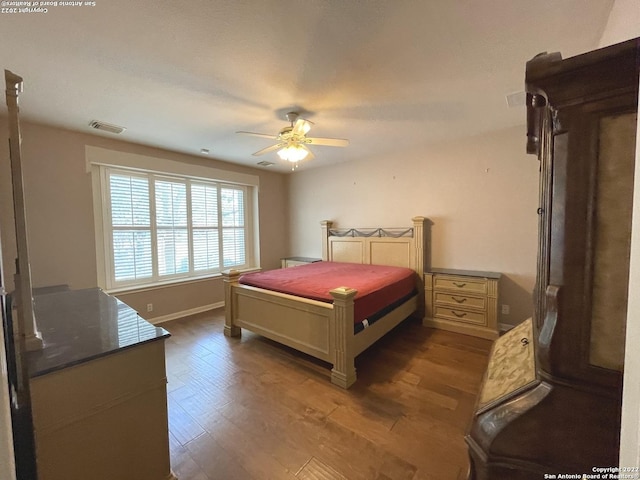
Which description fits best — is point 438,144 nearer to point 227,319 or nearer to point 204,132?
point 204,132

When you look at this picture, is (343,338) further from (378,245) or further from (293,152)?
(378,245)

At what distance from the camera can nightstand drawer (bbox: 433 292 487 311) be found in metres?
3.01

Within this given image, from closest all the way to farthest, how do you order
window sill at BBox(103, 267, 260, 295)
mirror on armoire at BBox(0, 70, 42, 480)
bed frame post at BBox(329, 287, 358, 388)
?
mirror on armoire at BBox(0, 70, 42, 480) → bed frame post at BBox(329, 287, 358, 388) → window sill at BBox(103, 267, 260, 295)

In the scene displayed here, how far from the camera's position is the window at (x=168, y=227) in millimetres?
3381

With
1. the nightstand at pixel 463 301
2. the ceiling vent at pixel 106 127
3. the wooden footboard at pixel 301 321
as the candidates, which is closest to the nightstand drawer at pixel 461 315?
the nightstand at pixel 463 301

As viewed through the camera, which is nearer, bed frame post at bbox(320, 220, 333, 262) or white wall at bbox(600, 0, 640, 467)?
white wall at bbox(600, 0, 640, 467)

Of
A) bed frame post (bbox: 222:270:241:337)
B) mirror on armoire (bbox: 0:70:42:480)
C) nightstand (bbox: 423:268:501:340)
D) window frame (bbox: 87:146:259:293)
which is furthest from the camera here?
window frame (bbox: 87:146:259:293)

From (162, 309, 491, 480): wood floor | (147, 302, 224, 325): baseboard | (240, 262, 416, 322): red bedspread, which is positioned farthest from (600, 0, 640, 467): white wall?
(147, 302, 224, 325): baseboard

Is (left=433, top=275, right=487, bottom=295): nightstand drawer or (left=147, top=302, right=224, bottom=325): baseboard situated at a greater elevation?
(left=433, top=275, right=487, bottom=295): nightstand drawer

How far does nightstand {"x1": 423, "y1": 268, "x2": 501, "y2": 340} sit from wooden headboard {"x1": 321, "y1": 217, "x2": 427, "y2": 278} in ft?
1.05

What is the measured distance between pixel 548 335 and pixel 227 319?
3.15 m

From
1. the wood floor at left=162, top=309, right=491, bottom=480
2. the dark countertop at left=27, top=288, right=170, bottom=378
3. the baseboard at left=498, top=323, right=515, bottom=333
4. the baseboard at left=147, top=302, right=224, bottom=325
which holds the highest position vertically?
the dark countertop at left=27, top=288, right=170, bottom=378

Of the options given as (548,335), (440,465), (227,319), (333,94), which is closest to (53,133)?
(227,319)

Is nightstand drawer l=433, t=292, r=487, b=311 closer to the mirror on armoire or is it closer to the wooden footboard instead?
the wooden footboard
